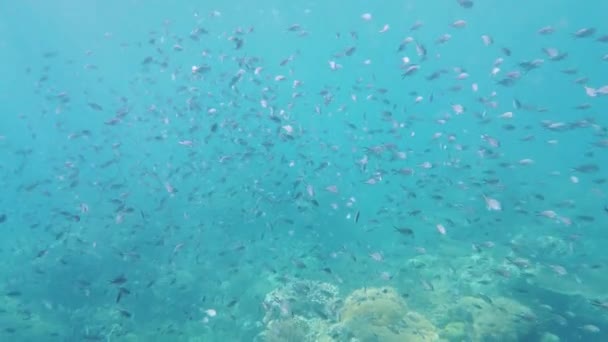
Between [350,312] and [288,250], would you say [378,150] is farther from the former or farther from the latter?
[288,250]

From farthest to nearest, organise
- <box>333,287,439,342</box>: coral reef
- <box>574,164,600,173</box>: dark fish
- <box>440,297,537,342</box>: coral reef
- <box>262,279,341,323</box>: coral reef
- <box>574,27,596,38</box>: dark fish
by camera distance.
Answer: <box>262,279,341,323</box>: coral reef
<box>574,164,600,173</box>: dark fish
<box>574,27,596,38</box>: dark fish
<box>333,287,439,342</box>: coral reef
<box>440,297,537,342</box>: coral reef

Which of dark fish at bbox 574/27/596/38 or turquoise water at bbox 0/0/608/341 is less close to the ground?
dark fish at bbox 574/27/596/38

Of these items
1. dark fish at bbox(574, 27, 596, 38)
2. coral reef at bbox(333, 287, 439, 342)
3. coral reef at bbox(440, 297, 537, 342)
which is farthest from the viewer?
dark fish at bbox(574, 27, 596, 38)

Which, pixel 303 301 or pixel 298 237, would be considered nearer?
pixel 303 301

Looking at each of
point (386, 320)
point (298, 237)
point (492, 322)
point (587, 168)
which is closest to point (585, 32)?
point (587, 168)

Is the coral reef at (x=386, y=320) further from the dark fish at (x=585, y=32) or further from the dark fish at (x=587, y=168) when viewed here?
the dark fish at (x=585, y=32)

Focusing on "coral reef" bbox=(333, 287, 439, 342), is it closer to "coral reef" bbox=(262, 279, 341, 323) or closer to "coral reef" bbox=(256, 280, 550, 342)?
"coral reef" bbox=(256, 280, 550, 342)

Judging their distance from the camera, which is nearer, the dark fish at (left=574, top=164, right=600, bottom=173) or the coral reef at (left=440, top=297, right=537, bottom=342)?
the coral reef at (left=440, top=297, right=537, bottom=342)

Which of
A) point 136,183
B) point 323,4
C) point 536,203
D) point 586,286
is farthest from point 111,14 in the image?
point 586,286

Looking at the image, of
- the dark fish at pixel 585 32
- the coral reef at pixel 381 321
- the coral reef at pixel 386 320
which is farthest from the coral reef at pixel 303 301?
the dark fish at pixel 585 32

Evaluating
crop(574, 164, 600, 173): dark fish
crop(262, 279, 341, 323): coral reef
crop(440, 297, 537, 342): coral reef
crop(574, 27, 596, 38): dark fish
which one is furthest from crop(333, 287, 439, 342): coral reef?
crop(574, 27, 596, 38): dark fish

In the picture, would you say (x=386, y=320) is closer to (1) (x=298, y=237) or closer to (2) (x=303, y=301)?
(2) (x=303, y=301)

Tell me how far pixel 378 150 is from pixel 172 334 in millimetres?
8366

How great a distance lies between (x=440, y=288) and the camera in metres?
14.1
